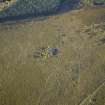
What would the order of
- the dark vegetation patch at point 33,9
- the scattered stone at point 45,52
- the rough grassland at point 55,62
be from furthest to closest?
the dark vegetation patch at point 33,9
the scattered stone at point 45,52
the rough grassland at point 55,62

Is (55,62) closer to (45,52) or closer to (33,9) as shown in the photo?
(45,52)

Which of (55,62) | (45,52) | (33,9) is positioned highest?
(33,9)

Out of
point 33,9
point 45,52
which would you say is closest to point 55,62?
point 45,52

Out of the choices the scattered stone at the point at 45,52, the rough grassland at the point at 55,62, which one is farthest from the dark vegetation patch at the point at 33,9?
the scattered stone at the point at 45,52

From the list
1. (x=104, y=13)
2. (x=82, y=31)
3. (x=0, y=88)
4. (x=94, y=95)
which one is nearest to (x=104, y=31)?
(x=82, y=31)

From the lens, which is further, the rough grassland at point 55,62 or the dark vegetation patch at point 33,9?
the dark vegetation patch at point 33,9

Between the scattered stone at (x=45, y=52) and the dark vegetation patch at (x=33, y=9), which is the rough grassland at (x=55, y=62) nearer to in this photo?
the scattered stone at (x=45, y=52)

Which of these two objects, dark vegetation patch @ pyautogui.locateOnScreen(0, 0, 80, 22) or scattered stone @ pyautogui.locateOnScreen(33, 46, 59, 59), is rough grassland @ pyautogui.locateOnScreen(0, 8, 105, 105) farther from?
dark vegetation patch @ pyautogui.locateOnScreen(0, 0, 80, 22)

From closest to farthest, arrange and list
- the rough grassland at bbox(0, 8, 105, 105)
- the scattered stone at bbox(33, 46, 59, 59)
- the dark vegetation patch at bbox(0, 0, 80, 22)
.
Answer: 1. the rough grassland at bbox(0, 8, 105, 105)
2. the scattered stone at bbox(33, 46, 59, 59)
3. the dark vegetation patch at bbox(0, 0, 80, 22)

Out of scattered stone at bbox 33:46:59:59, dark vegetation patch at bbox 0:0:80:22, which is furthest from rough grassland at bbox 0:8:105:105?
dark vegetation patch at bbox 0:0:80:22
